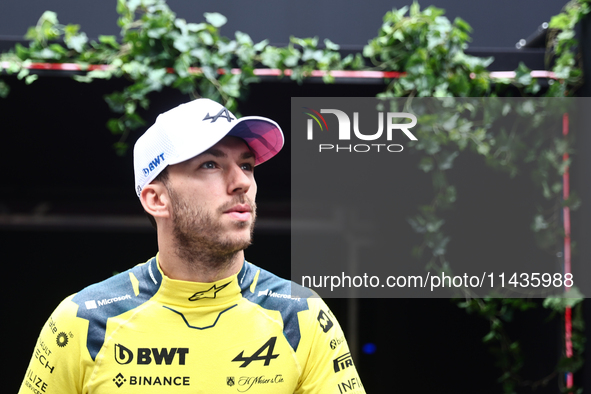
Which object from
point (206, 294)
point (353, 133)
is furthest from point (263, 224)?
point (206, 294)

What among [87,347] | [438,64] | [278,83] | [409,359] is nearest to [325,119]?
[278,83]

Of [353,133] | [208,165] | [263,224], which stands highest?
[353,133]

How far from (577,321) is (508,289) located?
1.28 ft

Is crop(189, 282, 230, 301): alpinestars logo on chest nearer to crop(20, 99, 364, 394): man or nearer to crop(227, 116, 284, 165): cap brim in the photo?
crop(20, 99, 364, 394): man

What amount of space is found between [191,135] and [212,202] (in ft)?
0.69

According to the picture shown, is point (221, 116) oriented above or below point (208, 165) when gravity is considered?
above

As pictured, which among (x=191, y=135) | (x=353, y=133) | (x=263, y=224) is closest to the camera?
(x=191, y=135)

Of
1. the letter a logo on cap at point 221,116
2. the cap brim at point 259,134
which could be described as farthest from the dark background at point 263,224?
the letter a logo on cap at point 221,116

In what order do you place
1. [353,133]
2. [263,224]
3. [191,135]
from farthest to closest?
[263,224] → [353,133] → [191,135]

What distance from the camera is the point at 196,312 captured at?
1760 millimetres

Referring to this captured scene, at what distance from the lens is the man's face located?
1.68m

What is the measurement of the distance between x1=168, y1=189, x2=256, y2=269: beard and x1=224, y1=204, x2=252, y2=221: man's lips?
0.01 m

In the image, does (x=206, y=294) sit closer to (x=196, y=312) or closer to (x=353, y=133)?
(x=196, y=312)

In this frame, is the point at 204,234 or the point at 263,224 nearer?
the point at 204,234
